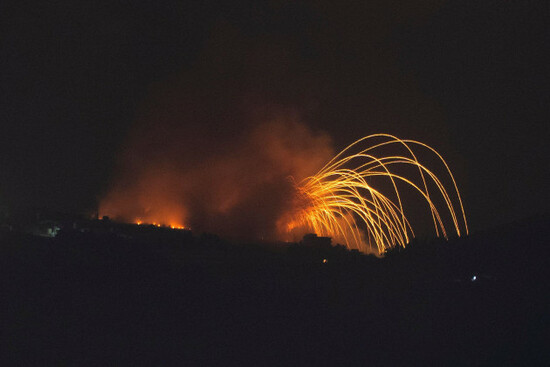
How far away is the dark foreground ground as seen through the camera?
8.92 metres

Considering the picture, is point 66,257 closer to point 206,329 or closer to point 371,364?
point 206,329

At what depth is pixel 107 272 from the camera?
1447cm

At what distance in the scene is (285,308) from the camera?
11.7m

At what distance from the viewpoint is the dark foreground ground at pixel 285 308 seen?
8.92 m

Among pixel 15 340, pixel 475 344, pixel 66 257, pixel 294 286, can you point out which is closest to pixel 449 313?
pixel 475 344

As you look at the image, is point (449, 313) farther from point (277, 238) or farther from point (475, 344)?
point (277, 238)

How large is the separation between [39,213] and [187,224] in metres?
13.0

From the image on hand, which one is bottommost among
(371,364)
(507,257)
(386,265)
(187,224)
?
(371,364)

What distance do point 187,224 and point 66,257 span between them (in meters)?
25.9

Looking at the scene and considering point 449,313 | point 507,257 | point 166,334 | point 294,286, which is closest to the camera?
point 166,334

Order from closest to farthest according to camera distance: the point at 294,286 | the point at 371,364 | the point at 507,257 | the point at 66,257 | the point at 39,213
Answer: the point at 371,364 → the point at 507,257 → the point at 294,286 → the point at 66,257 → the point at 39,213

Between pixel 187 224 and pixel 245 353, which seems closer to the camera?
pixel 245 353

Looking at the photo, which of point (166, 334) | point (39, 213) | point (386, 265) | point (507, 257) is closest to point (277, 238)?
point (39, 213)

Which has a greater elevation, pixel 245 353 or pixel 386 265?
pixel 386 265
